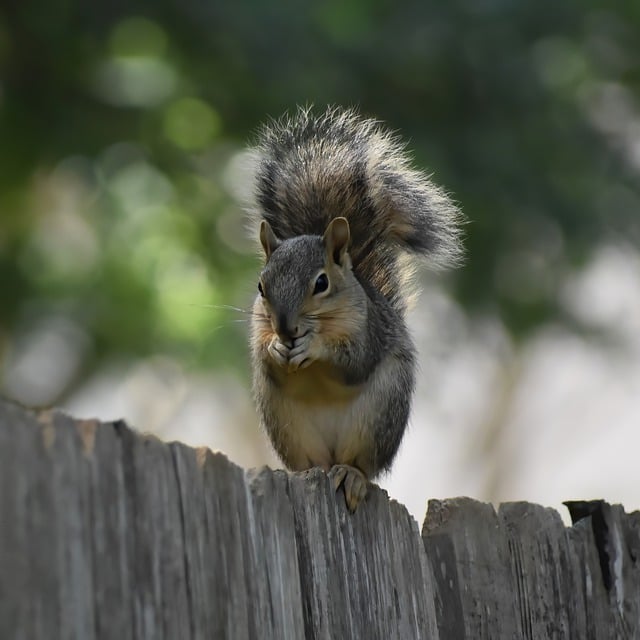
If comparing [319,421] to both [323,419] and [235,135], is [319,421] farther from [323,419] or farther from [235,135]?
[235,135]

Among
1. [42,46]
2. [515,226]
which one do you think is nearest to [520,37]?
[515,226]

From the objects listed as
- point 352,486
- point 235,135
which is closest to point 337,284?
point 352,486

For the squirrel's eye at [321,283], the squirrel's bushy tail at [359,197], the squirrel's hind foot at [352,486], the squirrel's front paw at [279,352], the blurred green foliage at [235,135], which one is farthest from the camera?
the blurred green foliage at [235,135]

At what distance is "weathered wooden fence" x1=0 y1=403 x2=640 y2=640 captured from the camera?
3.77 feet

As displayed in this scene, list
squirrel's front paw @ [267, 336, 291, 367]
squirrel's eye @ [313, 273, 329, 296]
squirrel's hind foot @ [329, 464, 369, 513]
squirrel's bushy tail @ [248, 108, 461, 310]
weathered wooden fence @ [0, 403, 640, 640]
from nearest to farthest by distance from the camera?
weathered wooden fence @ [0, 403, 640, 640], squirrel's hind foot @ [329, 464, 369, 513], squirrel's front paw @ [267, 336, 291, 367], squirrel's eye @ [313, 273, 329, 296], squirrel's bushy tail @ [248, 108, 461, 310]

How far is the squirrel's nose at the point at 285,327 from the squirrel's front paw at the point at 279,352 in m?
0.02

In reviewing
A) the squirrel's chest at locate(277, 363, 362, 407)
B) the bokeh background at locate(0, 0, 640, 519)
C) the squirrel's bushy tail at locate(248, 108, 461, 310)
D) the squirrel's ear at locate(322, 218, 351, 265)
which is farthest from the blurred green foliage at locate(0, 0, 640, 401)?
the squirrel's chest at locate(277, 363, 362, 407)

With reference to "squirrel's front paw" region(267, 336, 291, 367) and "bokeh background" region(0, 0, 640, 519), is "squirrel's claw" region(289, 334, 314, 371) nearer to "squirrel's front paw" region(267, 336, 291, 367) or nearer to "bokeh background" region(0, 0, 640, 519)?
"squirrel's front paw" region(267, 336, 291, 367)

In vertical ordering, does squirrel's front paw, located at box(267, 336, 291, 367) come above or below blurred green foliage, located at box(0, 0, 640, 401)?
below

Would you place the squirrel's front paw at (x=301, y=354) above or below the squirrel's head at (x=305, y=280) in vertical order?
below

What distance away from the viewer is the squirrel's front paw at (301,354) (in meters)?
2.25

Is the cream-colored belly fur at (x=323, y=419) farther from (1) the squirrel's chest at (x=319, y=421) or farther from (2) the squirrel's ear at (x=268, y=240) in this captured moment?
(2) the squirrel's ear at (x=268, y=240)

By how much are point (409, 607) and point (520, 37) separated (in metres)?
4.52

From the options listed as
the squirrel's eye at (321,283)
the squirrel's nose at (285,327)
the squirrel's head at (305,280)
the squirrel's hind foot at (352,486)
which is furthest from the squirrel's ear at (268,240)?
the squirrel's hind foot at (352,486)
